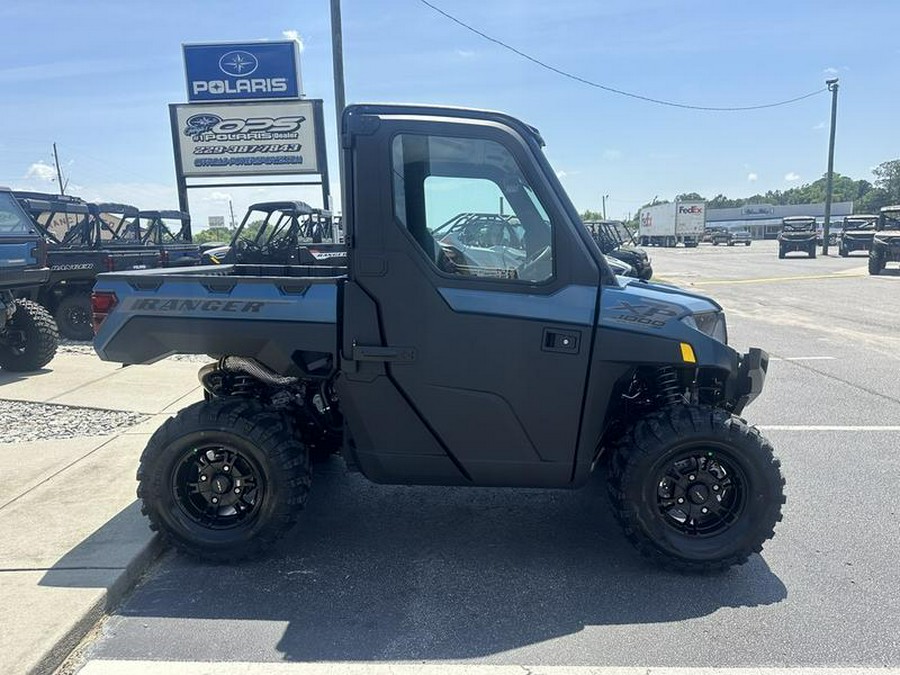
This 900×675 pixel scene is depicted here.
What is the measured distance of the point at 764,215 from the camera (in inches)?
4289

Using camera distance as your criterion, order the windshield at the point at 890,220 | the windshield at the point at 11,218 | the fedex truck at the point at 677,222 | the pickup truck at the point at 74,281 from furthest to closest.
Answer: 1. the fedex truck at the point at 677,222
2. the windshield at the point at 890,220
3. the pickup truck at the point at 74,281
4. the windshield at the point at 11,218

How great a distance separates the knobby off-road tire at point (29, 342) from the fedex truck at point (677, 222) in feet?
189

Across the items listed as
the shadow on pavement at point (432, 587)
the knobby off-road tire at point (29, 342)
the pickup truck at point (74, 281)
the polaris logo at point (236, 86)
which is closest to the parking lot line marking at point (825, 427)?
the shadow on pavement at point (432, 587)

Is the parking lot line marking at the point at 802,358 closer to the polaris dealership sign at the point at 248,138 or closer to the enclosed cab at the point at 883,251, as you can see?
the polaris dealership sign at the point at 248,138

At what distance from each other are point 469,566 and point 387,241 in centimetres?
177

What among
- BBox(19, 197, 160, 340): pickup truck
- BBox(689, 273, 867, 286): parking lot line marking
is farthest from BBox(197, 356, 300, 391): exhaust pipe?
BBox(689, 273, 867, 286): parking lot line marking

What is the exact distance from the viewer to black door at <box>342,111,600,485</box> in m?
3.13

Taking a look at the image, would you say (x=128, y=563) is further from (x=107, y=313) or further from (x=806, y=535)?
(x=806, y=535)

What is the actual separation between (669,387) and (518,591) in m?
1.34

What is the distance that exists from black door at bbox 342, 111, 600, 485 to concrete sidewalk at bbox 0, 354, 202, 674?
1.51 metres

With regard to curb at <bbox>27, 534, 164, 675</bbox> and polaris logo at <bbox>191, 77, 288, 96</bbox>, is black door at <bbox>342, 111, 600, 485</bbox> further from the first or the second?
polaris logo at <bbox>191, 77, 288, 96</bbox>

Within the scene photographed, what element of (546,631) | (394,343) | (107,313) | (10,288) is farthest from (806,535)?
(10,288)

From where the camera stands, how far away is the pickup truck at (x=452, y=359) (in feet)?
10.3

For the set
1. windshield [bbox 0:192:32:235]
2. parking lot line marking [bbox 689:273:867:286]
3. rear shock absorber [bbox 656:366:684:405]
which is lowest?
parking lot line marking [bbox 689:273:867:286]
